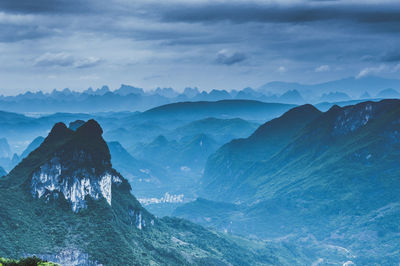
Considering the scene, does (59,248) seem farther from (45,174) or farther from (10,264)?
(10,264)

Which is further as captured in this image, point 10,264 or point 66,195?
point 66,195

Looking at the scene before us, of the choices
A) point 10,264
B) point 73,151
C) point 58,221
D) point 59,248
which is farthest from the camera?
point 73,151

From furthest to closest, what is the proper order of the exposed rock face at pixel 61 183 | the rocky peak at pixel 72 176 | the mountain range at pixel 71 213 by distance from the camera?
the rocky peak at pixel 72 176 → the exposed rock face at pixel 61 183 → the mountain range at pixel 71 213

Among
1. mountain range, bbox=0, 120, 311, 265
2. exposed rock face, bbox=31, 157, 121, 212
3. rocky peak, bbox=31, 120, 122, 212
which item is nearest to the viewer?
mountain range, bbox=0, 120, 311, 265

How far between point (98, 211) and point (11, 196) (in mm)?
28018

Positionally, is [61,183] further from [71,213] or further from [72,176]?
[71,213]

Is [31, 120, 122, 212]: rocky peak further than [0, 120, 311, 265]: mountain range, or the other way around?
[31, 120, 122, 212]: rocky peak

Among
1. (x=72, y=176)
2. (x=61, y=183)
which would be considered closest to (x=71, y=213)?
(x=61, y=183)

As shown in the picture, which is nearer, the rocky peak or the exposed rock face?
the exposed rock face

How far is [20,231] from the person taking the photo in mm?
→ 167125

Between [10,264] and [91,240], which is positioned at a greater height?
[91,240]

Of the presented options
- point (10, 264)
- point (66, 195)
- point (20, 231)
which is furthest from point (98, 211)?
point (10, 264)

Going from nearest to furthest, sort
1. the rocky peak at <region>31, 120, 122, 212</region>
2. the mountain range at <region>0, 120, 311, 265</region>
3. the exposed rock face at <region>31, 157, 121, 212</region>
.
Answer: the mountain range at <region>0, 120, 311, 265</region>, the exposed rock face at <region>31, 157, 121, 212</region>, the rocky peak at <region>31, 120, 122, 212</region>

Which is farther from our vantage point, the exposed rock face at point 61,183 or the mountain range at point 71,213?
the exposed rock face at point 61,183
